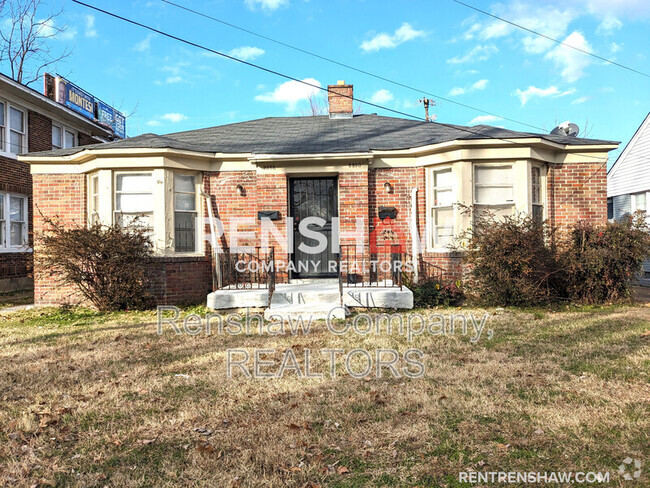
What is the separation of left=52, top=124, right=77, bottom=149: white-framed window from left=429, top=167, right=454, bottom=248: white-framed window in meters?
13.1

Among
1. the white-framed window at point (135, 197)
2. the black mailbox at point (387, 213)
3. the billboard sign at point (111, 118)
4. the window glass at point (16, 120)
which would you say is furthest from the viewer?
the billboard sign at point (111, 118)

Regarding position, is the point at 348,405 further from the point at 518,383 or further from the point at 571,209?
the point at 571,209

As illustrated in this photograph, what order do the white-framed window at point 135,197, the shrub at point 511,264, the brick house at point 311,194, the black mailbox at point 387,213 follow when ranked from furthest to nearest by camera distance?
the black mailbox at point 387,213, the white-framed window at point 135,197, the brick house at point 311,194, the shrub at point 511,264

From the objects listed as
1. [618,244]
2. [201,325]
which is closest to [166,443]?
[201,325]

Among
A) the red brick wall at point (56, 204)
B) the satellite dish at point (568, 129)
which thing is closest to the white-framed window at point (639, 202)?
the satellite dish at point (568, 129)

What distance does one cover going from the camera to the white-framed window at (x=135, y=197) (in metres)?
8.64

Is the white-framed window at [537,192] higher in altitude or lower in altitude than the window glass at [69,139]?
lower

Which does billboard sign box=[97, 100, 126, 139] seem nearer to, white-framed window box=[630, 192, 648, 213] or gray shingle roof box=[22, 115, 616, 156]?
gray shingle roof box=[22, 115, 616, 156]

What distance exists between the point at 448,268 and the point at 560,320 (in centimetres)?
238

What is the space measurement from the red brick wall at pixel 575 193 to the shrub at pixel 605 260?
0.78 m

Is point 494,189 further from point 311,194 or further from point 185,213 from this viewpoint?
point 185,213

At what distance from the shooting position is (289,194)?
9.18m

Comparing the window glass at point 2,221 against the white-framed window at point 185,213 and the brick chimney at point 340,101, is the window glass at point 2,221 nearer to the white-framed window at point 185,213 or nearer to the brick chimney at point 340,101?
the white-framed window at point 185,213

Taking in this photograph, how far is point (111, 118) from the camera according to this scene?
68.1ft
